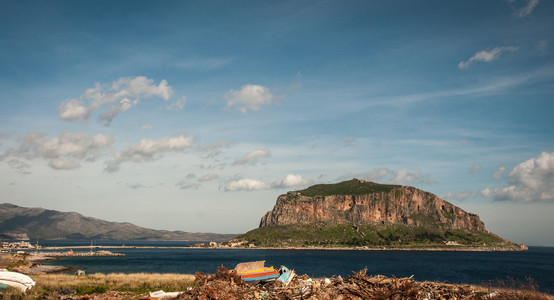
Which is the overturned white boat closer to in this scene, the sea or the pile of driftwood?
the pile of driftwood

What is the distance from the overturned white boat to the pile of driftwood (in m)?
11.6

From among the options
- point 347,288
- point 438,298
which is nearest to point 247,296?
point 347,288

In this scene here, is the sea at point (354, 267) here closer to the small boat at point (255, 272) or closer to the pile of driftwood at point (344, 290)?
the pile of driftwood at point (344, 290)

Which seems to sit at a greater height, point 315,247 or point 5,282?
point 5,282

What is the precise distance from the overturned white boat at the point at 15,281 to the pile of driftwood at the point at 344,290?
1160 cm

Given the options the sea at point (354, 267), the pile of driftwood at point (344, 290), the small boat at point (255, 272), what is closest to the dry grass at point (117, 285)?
the small boat at point (255, 272)

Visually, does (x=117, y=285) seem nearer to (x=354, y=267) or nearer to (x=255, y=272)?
(x=255, y=272)

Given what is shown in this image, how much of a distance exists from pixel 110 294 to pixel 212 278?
8311 mm

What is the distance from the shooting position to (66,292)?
26219 mm

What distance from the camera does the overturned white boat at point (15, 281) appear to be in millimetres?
22953

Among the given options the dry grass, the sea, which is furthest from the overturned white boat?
the sea

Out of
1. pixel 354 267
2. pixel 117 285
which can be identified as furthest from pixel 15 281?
pixel 354 267

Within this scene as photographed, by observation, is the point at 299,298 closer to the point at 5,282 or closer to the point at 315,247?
the point at 5,282

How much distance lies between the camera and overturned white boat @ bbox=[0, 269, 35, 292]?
22953 mm
